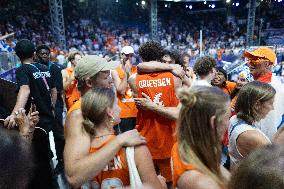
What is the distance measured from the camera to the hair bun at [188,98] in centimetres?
159

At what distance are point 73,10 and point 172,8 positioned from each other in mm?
10282

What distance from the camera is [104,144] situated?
Result: 1.71 meters

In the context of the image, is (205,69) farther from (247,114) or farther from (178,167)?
(178,167)

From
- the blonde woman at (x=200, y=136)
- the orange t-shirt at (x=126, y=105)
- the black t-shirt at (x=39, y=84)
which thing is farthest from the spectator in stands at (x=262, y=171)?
the orange t-shirt at (x=126, y=105)

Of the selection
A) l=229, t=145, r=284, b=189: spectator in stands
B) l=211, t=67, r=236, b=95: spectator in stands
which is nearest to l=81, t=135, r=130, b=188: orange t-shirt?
l=229, t=145, r=284, b=189: spectator in stands

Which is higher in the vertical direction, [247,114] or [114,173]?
[247,114]

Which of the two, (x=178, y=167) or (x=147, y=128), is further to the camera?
(x=147, y=128)

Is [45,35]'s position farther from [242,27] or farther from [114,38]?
[242,27]

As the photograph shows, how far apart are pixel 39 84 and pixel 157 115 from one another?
58.4 inches

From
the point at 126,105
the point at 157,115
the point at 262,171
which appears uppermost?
the point at 262,171

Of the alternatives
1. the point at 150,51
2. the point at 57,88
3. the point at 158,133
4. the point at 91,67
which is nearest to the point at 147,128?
the point at 158,133

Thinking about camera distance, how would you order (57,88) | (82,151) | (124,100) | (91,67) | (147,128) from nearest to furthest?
(82,151), (91,67), (147,128), (57,88), (124,100)

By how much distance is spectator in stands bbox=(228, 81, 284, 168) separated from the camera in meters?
2.04

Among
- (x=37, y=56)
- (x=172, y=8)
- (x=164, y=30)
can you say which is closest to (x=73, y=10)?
(x=164, y=30)
